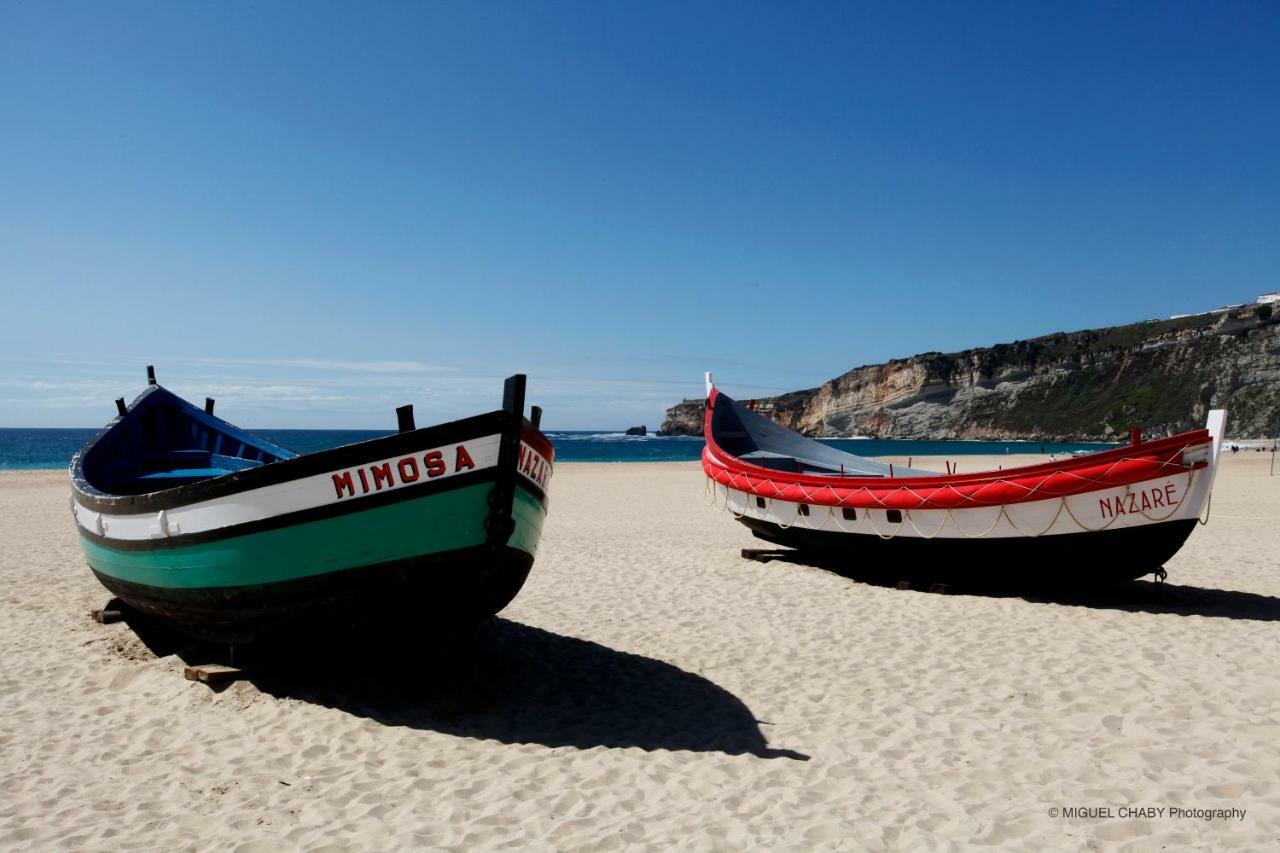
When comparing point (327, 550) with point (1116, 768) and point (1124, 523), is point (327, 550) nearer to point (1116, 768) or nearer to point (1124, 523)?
→ point (1116, 768)

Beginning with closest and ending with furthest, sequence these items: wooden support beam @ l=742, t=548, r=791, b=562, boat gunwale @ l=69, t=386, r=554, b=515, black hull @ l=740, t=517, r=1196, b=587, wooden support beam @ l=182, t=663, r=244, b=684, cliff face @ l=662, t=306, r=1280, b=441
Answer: boat gunwale @ l=69, t=386, r=554, b=515 < wooden support beam @ l=182, t=663, r=244, b=684 < black hull @ l=740, t=517, r=1196, b=587 < wooden support beam @ l=742, t=548, r=791, b=562 < cliff face @ l=662, t=306, r=1280, b=441

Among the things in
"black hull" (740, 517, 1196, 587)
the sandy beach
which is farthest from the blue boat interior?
"black hull" (740, 517, 1196, 587)

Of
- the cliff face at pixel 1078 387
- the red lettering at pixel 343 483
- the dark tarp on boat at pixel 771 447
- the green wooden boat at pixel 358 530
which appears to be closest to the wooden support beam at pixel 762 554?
the dark tarp on boat at pixel 771 447

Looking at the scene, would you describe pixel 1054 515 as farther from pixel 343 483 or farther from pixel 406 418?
pixel 343 483

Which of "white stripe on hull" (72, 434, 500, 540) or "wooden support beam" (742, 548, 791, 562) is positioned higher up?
"white stripe on hull" (72, 434, 500, 540)

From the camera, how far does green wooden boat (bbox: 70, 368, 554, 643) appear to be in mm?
5070

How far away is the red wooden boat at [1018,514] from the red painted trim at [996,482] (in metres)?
0.01

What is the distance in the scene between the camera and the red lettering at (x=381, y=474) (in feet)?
16.6

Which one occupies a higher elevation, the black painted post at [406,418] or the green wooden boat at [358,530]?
the black painted post at [406,418]

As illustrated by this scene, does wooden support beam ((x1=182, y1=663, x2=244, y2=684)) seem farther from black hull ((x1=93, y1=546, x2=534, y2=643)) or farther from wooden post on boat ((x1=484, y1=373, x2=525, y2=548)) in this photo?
wooden post on boat ((x1=484, y1=373, x2=525, y2=548))

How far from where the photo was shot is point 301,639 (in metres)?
5.49

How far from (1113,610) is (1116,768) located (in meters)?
4.34

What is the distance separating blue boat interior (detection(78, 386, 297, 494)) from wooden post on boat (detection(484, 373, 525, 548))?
15.7 feet

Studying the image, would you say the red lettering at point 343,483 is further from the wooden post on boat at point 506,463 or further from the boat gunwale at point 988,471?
the boat gunwale at point 988,471
